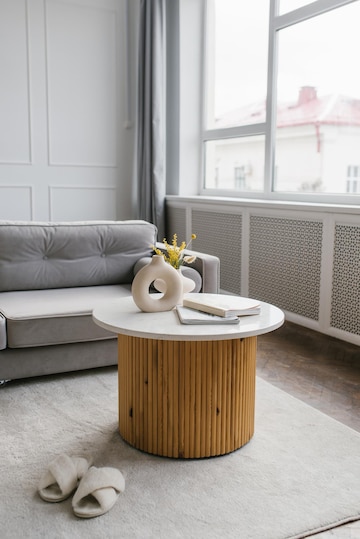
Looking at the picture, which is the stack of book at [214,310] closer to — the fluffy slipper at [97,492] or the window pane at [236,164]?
the fluffy slipper at [97,492]

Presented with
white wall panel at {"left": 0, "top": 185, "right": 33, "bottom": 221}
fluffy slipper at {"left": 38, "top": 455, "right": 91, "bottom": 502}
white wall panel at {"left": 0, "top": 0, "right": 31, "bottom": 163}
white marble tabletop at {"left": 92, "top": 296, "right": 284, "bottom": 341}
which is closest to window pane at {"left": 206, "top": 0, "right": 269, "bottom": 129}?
white wall panel at {"left": 0, "top": 0, "right": 31, "bottom": 163}

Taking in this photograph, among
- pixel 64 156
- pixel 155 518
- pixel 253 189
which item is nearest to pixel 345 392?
pixel 155 518

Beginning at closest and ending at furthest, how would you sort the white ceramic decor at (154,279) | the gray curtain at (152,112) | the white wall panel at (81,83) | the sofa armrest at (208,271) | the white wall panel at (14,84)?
the white ceramic decor at (154,279), the sofa armrest at (208,271), the white wall panel at (14,84), the gray curtain at (152,112), the white wall panel at (81,83)

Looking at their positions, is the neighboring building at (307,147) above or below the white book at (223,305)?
above

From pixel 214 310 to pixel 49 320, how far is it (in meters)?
0.84

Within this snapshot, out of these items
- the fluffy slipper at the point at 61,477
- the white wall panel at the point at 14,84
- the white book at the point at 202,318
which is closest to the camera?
the fluffy slipper at the point at 61,477

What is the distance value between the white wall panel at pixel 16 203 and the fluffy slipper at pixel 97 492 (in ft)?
12.0

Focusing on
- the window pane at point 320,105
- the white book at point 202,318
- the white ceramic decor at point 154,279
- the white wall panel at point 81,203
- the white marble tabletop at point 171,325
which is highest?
the window pane at point 320,105

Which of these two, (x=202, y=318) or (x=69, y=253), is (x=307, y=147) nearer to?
(x=69, y=253)

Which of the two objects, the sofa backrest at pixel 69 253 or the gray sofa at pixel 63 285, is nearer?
the gray sofa at pixel 63 285

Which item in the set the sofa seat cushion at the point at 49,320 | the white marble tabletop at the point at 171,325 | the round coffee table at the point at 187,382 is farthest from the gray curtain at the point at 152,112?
the round coffee table at the point at 187,382

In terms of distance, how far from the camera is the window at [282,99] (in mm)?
3568

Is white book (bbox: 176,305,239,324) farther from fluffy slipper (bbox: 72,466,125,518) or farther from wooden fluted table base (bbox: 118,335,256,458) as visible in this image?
fluffy slipper (bbox: 72,466,125,518)

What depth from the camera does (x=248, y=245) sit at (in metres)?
3.96
